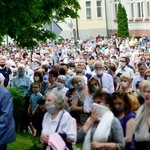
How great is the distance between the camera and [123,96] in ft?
28.5

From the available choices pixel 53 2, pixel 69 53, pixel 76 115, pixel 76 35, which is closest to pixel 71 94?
pixel 76 115

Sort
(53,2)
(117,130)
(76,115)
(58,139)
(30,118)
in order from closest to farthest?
(117,130) → (58,139) → (76,115) → (30,118) → (53,2)

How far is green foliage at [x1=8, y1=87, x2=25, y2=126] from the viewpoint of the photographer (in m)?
15.5

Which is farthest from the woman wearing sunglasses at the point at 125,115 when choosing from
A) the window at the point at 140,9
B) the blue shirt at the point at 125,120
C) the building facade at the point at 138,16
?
the window at the point at 140,9

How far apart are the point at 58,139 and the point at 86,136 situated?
66 cm

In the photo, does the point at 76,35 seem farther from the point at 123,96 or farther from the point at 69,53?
the point at 123,96

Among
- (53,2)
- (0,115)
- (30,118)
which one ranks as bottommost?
(30,118)

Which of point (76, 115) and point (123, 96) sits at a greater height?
point (123, 96)

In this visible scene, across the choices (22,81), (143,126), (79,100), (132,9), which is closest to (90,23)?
(132,9)

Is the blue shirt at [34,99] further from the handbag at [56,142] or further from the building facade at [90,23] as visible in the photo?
the building facade at [90,23]

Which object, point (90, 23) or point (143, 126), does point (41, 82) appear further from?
point (90, 23)

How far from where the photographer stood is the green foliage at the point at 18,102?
1552 cm

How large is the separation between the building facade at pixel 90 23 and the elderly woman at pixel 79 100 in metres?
54.2

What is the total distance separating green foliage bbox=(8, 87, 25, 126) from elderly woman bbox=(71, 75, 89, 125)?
266 centimetres
